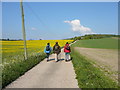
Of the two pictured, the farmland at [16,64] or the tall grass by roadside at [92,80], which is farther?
the farmland at [16,64]

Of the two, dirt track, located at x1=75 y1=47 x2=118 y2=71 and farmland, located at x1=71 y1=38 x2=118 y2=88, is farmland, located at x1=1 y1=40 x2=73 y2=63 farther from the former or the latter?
dirt track, located at x1=75 y1=47 x2=118 y2=71

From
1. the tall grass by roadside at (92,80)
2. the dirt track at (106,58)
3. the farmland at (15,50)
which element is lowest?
the dirt track at (106,58)

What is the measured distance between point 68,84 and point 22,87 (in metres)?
1.87

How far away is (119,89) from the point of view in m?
5.93

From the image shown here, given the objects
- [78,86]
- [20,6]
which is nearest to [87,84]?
[78,86]

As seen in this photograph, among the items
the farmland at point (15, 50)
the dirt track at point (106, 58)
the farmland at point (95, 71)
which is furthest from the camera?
the farmland at point (15, 50)

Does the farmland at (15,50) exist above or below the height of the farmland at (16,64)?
below

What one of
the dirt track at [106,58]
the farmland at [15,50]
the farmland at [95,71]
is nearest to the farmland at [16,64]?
the farmland at [15,50]

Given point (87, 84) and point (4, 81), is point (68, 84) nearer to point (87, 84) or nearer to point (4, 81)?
point (87, 84)

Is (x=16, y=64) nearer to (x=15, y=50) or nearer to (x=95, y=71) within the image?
(x=95, y=71)

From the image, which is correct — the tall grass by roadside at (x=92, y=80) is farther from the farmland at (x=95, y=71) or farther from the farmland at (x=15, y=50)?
the farmland at (x=15, y=50)

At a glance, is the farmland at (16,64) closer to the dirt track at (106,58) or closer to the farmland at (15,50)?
the farmland at (15,50)

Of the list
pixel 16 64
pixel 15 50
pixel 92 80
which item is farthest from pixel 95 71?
pixel 15 50

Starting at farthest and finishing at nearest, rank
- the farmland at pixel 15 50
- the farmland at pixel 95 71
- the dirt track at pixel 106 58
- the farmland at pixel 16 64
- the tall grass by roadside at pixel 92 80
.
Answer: the farmland at pixel 15 50 < the dirt track at pixel 106 58 < the farmland at pixel 16 64 < the farmland at pixel 95 71 < the tall grass by roadside at pixel 92 80
